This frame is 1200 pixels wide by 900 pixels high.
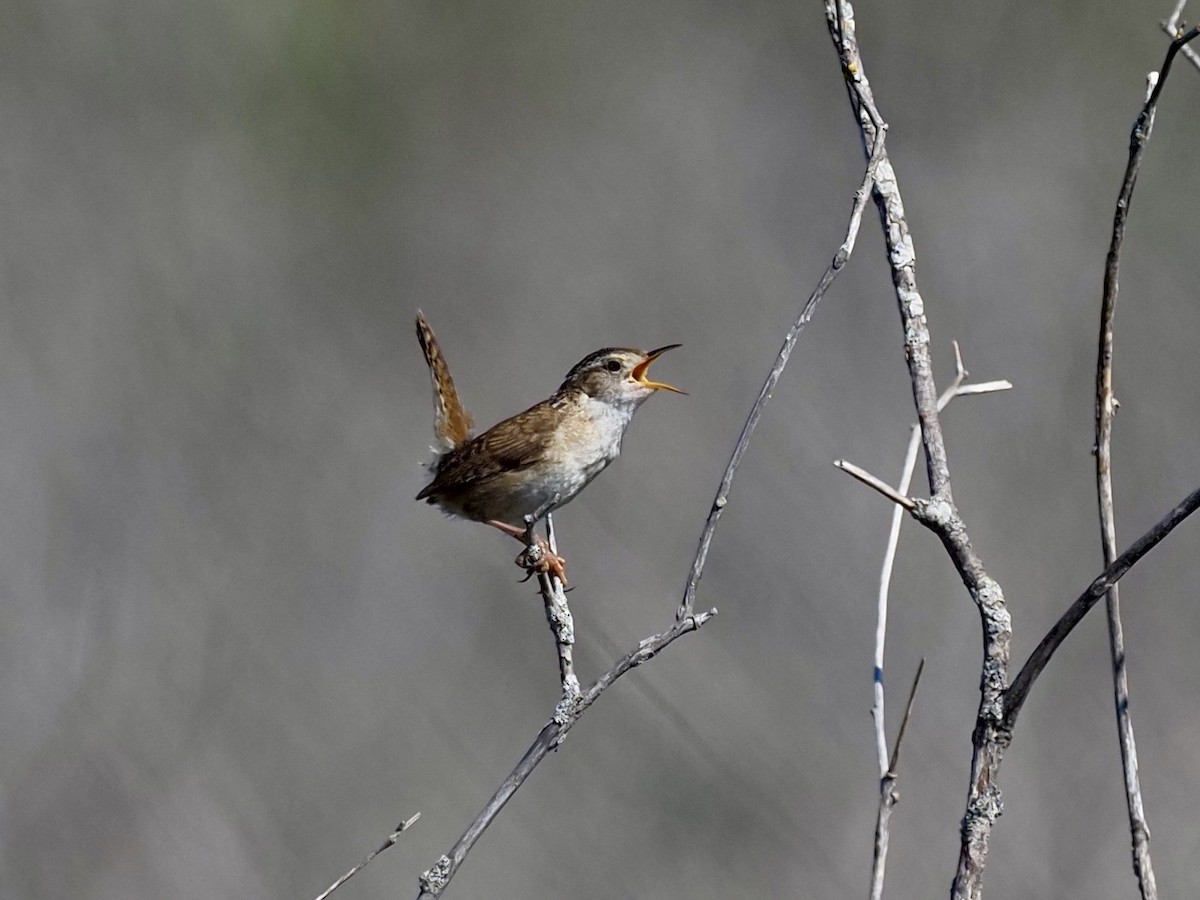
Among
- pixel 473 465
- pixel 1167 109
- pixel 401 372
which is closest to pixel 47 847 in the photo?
pixel 401 372

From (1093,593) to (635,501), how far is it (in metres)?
5.37

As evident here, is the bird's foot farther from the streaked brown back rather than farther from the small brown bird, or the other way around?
the streaked brown back

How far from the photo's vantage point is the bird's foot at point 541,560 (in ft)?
8.06

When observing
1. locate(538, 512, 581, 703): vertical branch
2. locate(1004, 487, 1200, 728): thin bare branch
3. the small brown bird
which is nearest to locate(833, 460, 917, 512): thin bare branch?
locate(1004, 487, 1200, 728): thin bare branch

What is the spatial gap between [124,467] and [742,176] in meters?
3.89

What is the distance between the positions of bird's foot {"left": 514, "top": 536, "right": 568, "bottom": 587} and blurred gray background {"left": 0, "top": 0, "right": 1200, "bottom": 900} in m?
2.61

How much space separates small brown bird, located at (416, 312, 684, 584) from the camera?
3.46 m

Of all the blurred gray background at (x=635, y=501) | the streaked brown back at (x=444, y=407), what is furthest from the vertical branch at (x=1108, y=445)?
the blurred gray background at (x=635, y=501)

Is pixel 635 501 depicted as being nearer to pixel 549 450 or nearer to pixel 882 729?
pixel 549 450

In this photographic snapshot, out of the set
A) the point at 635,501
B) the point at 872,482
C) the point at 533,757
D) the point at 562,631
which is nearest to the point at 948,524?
the point at 872,482

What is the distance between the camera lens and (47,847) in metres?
6.52

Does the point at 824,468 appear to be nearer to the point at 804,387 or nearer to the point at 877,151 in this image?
the point at 804,387

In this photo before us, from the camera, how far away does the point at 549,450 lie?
3459 millimetres

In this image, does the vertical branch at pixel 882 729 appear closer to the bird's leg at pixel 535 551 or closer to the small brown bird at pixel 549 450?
the bird's leg at pixel 535 551
